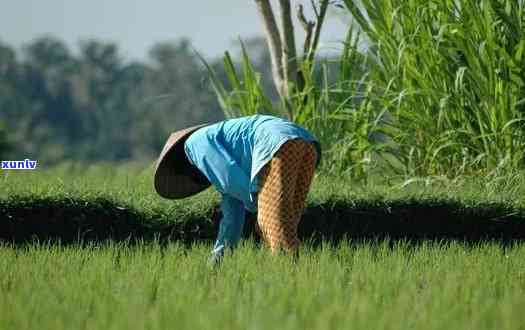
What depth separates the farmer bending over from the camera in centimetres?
440

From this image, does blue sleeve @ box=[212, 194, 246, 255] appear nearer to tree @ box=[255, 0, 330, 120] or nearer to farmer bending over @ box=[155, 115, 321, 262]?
farmer bending over @ box=[155, 115, 321, 262]

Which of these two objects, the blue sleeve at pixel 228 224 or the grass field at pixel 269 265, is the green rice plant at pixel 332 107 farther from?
the blue sleeve at pixel 228 224

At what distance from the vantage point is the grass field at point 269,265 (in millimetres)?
3273

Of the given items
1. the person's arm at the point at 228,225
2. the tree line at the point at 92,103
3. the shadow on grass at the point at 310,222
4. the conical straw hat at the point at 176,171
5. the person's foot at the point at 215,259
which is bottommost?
the tree line at the point at 92,103

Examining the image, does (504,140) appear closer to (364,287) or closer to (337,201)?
(337,201)

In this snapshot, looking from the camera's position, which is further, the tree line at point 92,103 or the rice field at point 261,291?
the tree line at point 92,103

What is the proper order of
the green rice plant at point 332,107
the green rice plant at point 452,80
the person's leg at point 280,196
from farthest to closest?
the green rice plant at point 332,107, the green rice plant at point 452,80, the person's leg at point 280,196

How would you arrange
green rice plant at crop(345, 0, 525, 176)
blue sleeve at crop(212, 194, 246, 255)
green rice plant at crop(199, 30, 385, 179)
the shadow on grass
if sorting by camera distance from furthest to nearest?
green rice plant at crop(199, 30, 385, 179)
green rice plant at crop(345, 0, 525, 176)
the shadow on grass
blue sleeve at crop(212, 194, 246, 255)

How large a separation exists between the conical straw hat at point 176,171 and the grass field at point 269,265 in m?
0.34

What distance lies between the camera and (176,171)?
16.2 feet

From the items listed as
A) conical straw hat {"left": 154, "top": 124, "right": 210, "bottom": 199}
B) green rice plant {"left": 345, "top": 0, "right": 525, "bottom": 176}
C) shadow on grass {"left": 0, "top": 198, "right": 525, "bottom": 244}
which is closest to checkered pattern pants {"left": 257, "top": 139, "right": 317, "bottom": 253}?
Answer: conical straw hat {"left": 154, "top": 124, "right": 210, "bottom": 199}

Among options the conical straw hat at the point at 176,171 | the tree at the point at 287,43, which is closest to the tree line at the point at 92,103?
the tree at the point at 287,43

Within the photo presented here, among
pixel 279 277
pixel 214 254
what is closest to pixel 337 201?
pixel 214 254

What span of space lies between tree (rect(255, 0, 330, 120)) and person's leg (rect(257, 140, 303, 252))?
4249 mm
